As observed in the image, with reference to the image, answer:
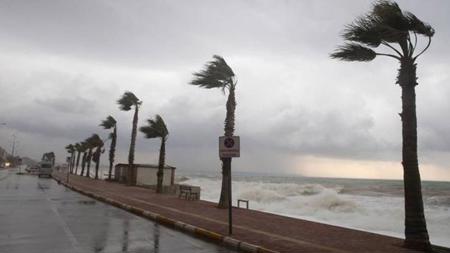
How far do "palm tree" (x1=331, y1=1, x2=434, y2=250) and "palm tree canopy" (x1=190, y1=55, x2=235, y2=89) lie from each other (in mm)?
10299

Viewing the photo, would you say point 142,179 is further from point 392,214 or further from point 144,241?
point 144,241

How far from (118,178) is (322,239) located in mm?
46739

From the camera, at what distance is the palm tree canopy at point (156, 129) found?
35344mm

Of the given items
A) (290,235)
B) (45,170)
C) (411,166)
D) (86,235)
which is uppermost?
(45,170)

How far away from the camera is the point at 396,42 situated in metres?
12.6

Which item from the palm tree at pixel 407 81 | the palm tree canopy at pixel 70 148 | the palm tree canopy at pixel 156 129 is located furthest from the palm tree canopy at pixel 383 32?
the palm tree canopy at pixel 70 148

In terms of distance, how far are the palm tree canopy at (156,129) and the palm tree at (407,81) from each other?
24174mm

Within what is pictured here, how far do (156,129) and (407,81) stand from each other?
25.2 metres

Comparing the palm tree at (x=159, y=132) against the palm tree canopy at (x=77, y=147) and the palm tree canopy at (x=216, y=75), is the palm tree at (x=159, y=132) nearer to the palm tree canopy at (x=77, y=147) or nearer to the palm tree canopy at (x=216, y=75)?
the palm tree canopy at (x=216, y=75)

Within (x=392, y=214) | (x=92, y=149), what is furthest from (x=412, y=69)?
(x=92, y=149)

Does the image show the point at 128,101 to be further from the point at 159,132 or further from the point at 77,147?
the point at 77,147

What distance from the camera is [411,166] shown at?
39.4 ft

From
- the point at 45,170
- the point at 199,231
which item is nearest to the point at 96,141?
the point at 45,170

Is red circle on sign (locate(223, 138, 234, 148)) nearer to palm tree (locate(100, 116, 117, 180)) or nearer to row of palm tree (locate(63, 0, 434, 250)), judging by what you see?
row of palm tree (locate(63, 0, 434, 250))
